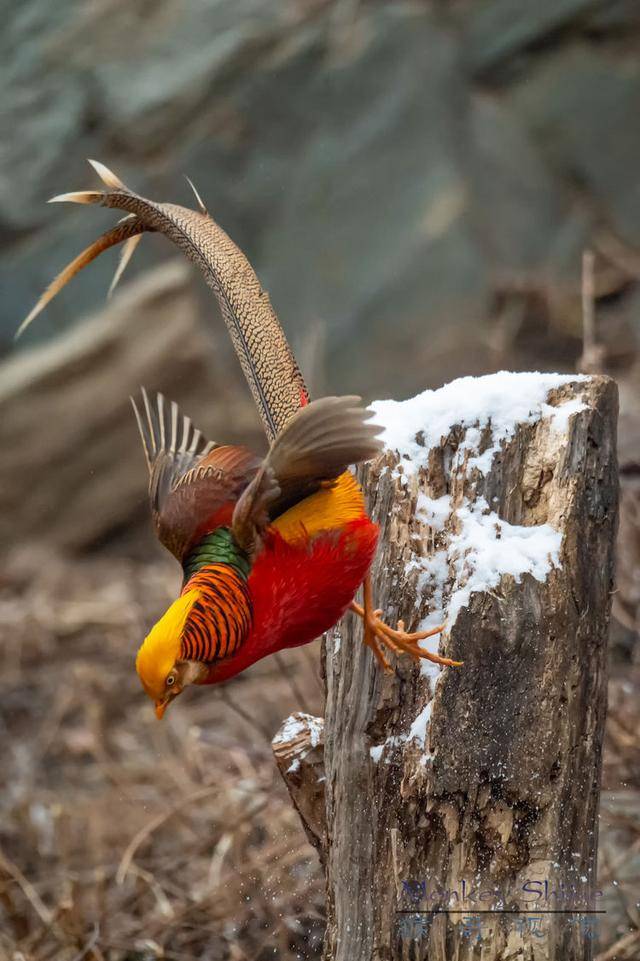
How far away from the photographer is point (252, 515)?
63.6 inches

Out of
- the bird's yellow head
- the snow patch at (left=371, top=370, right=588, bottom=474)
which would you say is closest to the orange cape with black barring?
the bird's yellow head

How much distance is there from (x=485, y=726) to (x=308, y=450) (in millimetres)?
505

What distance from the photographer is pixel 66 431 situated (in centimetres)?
636

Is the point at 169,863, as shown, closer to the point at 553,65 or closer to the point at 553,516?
the point at 553,516

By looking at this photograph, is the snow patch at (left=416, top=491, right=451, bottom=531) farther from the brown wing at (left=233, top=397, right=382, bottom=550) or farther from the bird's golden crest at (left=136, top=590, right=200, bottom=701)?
the bird's golden crest at (left=136, top=590, right=200, bottom=701)

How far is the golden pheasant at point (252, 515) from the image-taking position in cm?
151

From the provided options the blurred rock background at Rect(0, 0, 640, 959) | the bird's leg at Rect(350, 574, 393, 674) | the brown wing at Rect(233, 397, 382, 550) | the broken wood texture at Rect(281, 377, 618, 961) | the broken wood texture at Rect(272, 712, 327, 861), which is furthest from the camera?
the blurred rock background at Rect(0, 0, 640, 959)

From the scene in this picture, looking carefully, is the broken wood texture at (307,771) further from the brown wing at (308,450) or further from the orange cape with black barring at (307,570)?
the brown wing at (308,450)

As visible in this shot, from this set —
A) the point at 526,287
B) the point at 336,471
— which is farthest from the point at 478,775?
the point at 526,287

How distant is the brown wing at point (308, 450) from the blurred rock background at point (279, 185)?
15.0 ft

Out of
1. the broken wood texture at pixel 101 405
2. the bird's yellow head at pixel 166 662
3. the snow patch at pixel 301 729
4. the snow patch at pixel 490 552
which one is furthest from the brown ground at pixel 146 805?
the bird's yellow head at pixel 166 662

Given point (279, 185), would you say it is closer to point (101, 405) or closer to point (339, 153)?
point (339, 153)

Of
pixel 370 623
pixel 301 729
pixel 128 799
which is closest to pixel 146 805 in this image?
pixel 128 799

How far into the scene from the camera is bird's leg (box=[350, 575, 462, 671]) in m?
1.74
